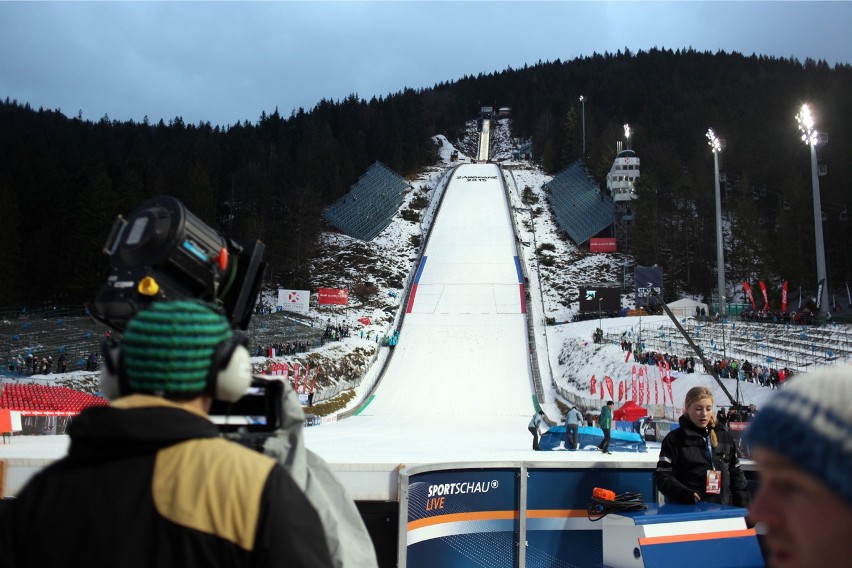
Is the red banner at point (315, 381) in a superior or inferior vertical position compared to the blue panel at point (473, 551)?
inferior

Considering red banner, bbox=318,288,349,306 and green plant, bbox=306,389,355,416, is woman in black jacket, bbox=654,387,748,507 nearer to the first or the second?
green plant, bbox=306,389,355,416

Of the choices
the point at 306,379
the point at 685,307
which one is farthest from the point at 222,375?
the point at 685,307

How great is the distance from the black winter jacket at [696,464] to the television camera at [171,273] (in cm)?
331

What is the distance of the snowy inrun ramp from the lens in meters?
20.5

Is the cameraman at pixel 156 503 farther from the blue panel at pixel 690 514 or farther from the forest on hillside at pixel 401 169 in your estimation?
the forest on hillside at pixel 401 169

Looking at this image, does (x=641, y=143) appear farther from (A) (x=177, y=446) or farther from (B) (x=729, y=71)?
(A) (x=177, y=446)

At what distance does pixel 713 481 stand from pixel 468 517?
1.70 m

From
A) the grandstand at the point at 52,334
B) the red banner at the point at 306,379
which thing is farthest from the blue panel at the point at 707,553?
the red banner at the point at 306,379

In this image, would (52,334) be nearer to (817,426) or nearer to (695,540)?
(695,540)

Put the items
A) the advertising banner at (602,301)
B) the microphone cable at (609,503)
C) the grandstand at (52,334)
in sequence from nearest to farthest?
the microphone cable at (609,503), the grandstand at (52,334), the advertising banner at (602,301)

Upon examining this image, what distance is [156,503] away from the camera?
1611 mm

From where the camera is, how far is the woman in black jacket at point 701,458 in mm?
4906

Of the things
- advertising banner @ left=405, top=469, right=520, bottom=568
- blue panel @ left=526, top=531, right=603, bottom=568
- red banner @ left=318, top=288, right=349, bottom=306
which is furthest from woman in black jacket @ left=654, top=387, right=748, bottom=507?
red banner @ left=318, top=288, right=349, bottom=306

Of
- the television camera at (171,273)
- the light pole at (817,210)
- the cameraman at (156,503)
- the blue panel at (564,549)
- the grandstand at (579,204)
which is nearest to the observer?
the cameraman at (156,503)
